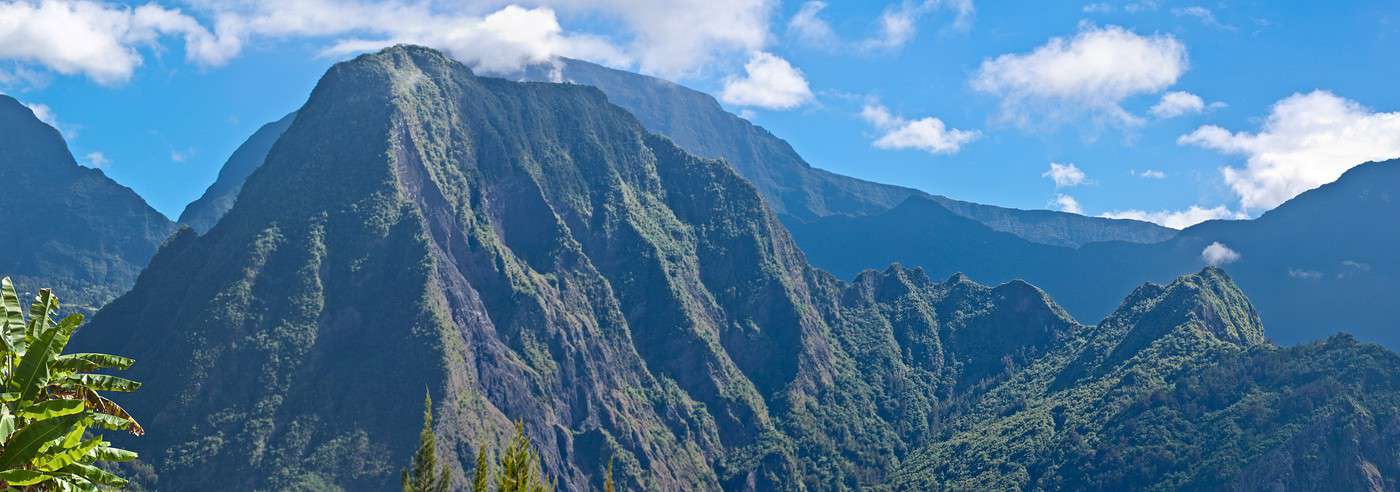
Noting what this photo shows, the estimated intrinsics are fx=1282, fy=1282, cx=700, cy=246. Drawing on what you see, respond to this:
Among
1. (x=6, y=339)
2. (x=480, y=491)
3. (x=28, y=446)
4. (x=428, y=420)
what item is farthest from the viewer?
(x=428, y=420)

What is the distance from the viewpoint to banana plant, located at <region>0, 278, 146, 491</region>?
107 ft

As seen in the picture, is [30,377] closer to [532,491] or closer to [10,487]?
[10,487]

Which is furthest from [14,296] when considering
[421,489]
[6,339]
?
[421,489]

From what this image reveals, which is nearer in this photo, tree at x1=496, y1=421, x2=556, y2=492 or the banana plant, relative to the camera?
the banana plant

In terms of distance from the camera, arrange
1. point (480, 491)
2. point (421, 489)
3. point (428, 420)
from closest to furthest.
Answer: point (480, 491), point (428, 420), point (421, 489)

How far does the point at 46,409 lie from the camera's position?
109 feet

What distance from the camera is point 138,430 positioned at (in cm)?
3672

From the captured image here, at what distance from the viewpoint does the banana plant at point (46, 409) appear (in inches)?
1281

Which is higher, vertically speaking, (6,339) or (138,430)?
(6,339)

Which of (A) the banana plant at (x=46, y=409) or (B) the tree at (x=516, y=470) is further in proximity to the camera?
(B) the tree at (x=516, y=470)

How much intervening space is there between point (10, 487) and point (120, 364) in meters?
5.17

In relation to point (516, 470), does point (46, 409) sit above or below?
above

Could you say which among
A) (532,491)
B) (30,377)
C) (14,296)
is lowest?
(532,491)

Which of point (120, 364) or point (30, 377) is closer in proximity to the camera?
point (30, 377)
